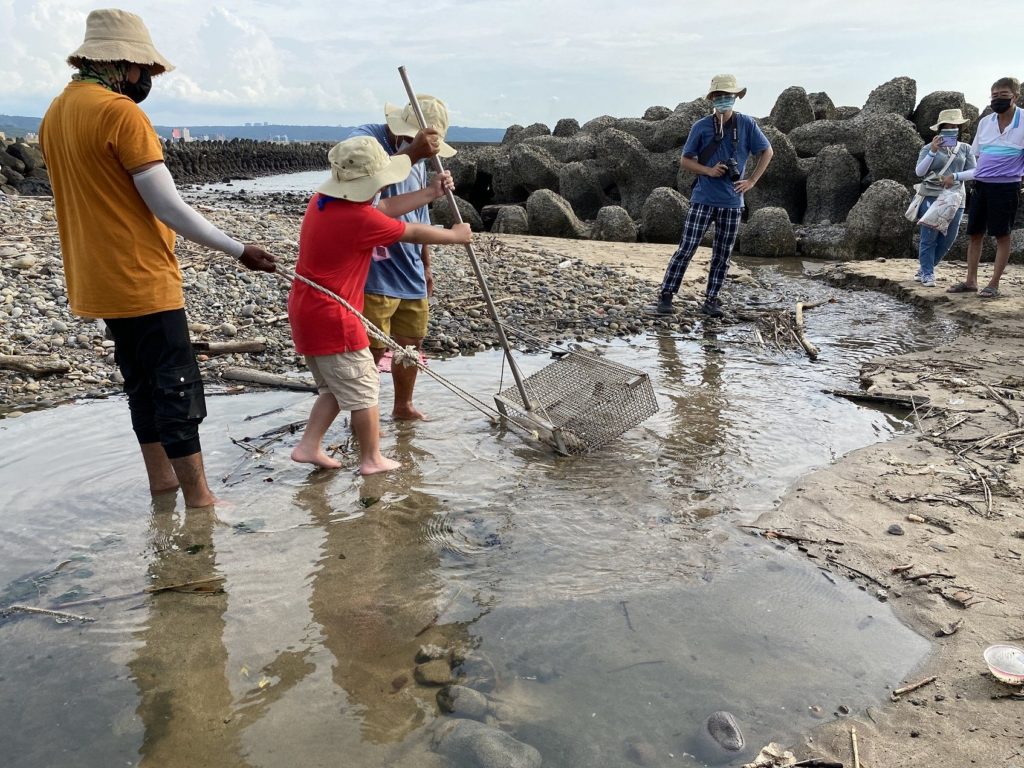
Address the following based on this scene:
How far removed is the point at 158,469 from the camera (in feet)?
13.4

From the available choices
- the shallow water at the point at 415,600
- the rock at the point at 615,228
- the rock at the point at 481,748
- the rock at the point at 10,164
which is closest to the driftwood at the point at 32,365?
the shallow water at the point at 415,600

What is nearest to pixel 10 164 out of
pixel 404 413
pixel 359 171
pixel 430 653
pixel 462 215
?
pixel 462 215

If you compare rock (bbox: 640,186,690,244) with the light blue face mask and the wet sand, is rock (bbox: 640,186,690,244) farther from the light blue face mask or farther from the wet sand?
the light blue face mask

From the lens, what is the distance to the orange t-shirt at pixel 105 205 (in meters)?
3.17

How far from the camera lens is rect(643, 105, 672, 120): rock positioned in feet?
71.1

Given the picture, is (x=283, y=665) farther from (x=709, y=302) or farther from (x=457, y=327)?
(x=709, y=302)

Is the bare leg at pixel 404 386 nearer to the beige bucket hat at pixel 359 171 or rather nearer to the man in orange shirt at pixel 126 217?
the beige bucket hat at pixel 359 171

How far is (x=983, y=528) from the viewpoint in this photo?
3.78 m

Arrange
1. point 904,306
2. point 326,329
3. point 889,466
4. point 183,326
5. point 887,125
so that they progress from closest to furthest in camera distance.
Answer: point 183,326
point 326,329
point 889,466
point 904,306
point 887,125

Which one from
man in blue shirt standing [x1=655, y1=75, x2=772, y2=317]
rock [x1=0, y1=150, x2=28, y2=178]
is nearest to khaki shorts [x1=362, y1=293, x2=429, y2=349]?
man in blue shirt standing [x1=655, y1=75, x2=772, y2=317]

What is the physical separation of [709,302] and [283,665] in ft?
23.0

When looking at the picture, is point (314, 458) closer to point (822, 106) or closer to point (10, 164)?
point (822, 106)

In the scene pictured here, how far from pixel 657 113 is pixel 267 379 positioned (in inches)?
721

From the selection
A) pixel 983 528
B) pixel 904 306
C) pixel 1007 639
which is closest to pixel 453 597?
pixel 1007 639
